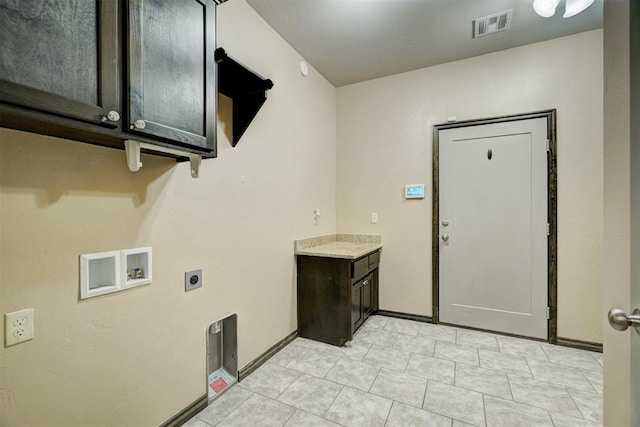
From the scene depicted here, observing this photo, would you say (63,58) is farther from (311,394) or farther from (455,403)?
(455,403)

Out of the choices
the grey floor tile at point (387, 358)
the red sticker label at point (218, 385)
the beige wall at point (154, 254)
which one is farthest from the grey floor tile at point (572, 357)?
the red sticker label at point (218, 385)

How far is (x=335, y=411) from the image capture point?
1777mm

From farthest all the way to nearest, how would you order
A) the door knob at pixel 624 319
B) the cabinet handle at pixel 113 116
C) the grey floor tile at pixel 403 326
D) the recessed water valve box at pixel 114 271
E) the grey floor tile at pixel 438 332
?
the grey floor tile at pixel 403 326 → the grey floor tile at pixel 438 332 → the recessed water valve box at pixel 114 271 → the cabinet handle at pixel 113 116 → the door knob at pixel 624 319

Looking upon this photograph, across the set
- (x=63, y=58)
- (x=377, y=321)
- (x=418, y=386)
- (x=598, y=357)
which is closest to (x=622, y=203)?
(x=63, y=58)

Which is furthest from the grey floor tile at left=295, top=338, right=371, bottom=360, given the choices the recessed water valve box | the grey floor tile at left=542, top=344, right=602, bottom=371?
the recessed water valve box

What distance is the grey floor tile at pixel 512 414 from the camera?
1674 millimetres

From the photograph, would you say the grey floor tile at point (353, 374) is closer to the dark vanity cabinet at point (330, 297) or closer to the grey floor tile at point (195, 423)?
Answer: the dark vanity cabinet at point (330, 297)

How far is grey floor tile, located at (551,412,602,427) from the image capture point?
1.65 meters

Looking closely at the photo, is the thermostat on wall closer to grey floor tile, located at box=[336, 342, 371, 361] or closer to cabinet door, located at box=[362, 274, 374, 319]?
cabinet door, located at box=[362, 274, 374, 319]

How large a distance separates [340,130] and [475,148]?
1.55 metres

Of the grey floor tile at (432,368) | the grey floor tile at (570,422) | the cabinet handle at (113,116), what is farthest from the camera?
the grey floor tile at (432,368)

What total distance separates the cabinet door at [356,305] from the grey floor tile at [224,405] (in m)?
1.10

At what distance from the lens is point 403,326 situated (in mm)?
3096

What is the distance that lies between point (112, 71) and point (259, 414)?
1908 millimetres
